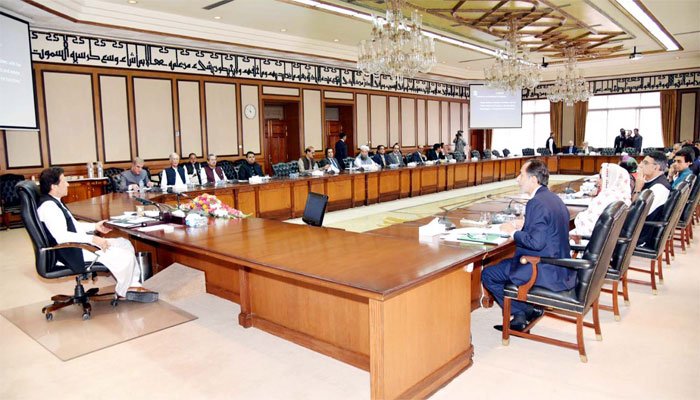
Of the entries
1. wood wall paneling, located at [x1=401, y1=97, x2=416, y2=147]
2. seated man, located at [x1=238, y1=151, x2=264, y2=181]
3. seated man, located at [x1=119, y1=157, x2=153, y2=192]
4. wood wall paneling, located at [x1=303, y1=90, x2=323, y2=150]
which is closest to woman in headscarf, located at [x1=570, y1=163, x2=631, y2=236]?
seated man, located at [x1=119, y1=157, x2=153, y2=192]

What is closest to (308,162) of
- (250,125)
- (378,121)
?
(250,125)

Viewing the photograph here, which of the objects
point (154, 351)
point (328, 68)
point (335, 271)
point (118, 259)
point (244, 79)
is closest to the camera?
point (335, 271)

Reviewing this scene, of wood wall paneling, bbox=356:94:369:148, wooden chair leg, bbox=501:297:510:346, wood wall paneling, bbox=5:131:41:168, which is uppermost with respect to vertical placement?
wood wall paneling, bbox=356:94:369:148

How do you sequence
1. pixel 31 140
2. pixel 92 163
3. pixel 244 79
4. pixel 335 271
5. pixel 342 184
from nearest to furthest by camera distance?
pixel 335 271, pixel 31 140, pixel 92 163, pixel 342 184, pixel 244 79

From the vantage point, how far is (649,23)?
375 inches

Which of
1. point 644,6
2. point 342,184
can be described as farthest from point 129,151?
point 644,6

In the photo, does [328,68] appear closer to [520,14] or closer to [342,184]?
[342,184]

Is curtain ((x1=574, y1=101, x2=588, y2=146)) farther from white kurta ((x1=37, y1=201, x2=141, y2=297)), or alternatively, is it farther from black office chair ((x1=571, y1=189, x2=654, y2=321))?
white kurta ((x1=37, y1=201, x2=141, y2=297))

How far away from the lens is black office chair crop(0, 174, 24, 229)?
7621 millimetres

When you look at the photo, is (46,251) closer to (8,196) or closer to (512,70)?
(8,196)

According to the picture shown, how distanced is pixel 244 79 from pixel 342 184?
3.51 metres

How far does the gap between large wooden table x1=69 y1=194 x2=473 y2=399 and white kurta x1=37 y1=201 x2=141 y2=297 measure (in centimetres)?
34

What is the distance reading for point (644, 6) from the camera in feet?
27.2

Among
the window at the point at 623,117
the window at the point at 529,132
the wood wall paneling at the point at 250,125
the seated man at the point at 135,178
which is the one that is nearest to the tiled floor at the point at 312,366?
the seated man at the point at 135,178
